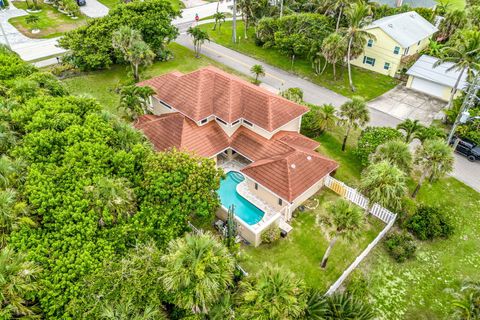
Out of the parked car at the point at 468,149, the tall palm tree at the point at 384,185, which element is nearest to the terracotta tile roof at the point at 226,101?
the tall palm tree at the point at 384,185

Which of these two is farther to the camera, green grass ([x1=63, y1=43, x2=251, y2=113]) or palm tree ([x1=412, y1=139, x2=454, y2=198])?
green grass ([x1=63, y1=43, x2=251, y2=113])

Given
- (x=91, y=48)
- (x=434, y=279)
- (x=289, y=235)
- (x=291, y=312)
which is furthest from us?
(x=91, y=48)

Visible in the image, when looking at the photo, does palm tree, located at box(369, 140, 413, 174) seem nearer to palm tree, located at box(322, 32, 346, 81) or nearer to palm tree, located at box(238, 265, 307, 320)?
palm tree, located at box(238, 265, 307, 320)

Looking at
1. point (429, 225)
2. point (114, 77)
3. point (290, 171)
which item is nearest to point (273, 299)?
point (290, 171)

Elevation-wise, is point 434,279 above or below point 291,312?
below

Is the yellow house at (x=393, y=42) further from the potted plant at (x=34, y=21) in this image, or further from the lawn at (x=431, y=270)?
the potted plant at (x=34, y=21)

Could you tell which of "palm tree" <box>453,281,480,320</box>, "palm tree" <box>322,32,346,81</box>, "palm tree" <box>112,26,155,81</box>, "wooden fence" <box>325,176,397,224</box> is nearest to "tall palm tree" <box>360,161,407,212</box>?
"wooden fence" <box>325,176,397,224</box>

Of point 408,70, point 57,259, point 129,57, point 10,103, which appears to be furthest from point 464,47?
point 10,103

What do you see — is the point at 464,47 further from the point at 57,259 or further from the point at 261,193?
the point at 57,259
